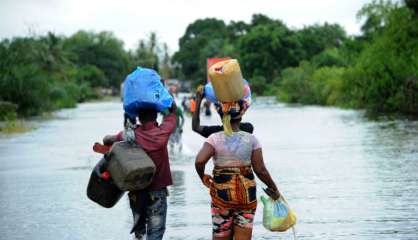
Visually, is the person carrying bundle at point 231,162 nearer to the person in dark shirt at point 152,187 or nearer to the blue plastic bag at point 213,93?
the blue plastic bag at point 213,93

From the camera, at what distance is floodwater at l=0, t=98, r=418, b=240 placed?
9984 mm

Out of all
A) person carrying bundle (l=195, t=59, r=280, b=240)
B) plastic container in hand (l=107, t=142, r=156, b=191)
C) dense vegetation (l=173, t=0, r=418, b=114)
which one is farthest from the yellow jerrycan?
dense vegetation (l=173, t=0, r=418, b=114)

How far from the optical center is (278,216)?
6684 millimetres

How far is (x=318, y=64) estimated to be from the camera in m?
90.7

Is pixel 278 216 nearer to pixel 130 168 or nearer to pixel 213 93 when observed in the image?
pixel 213 93

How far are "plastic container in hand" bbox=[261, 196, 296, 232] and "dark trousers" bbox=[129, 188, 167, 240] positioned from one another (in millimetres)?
827

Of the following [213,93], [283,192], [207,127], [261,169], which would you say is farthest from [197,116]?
[283,192]

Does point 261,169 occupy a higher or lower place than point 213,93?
lower

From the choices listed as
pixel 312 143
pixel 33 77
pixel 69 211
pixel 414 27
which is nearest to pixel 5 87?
pixel 33 77

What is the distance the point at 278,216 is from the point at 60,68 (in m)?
102

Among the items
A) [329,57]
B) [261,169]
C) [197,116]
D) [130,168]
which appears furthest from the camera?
[329,57]

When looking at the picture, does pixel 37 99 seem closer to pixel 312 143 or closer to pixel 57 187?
pixel 312 143

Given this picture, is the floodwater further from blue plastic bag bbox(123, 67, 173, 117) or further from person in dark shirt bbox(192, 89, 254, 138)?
blue plastic bag bbox(123, 67, 173, 117)

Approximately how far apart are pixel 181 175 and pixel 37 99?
41.2 metres
